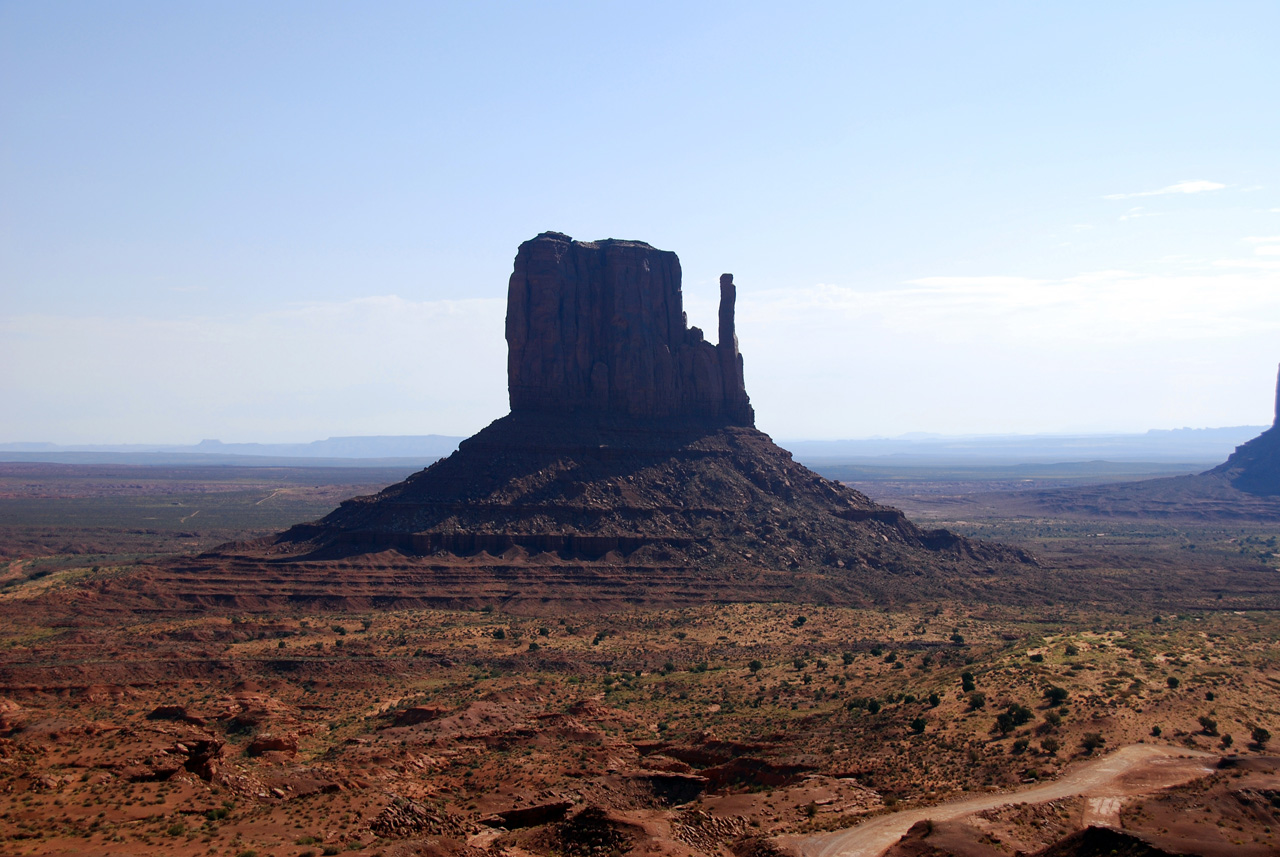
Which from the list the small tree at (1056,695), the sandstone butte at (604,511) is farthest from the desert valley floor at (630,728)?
the sandstone butte at (604,511)

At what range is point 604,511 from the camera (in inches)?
3996

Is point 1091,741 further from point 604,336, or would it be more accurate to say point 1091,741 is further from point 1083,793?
point 604,336

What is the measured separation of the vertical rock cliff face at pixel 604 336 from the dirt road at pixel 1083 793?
77.8 metres

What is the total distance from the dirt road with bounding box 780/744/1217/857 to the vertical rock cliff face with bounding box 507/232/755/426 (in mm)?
77799

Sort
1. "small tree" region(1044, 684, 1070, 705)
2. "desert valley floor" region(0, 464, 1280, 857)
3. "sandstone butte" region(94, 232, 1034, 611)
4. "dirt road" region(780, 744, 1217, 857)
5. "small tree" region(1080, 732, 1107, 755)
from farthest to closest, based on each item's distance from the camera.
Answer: "sandstone butte" region(94, 232, 1034, 611) → "small tree" region(1044, 684, 1070, 705) → "small tree" region(1080, 732, 1107, 755) → "desert valley floor" region(0, 464, 1280, 857) → "dirt road" region(780, 744, 1217, 857)

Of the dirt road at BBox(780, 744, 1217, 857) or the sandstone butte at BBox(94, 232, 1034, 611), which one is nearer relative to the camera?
the dirt road at BBox(780, 744, 1217, 857)

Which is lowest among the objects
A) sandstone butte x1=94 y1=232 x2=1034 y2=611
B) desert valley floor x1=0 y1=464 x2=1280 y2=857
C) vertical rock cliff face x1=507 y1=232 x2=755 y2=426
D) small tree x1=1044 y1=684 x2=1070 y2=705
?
desert valley floor x1=0 y1=464 x2=1280 y2=857

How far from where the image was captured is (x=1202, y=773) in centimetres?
3719

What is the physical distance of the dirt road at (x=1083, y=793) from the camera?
3375cm

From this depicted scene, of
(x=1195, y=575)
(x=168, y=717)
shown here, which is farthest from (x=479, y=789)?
(x=1195, y=575)

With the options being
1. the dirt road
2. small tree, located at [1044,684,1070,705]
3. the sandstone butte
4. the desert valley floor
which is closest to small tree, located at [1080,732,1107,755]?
the desert valley floor

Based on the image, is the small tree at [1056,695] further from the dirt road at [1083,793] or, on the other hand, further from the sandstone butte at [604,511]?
the sandstone butte at [604,511]

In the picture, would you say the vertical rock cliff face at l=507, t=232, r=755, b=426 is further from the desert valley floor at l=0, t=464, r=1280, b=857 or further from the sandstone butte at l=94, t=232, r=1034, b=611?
the desert valley floor at l=0, t=464, r=1280, b=857

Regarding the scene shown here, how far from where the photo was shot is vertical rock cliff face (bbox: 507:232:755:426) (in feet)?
367
